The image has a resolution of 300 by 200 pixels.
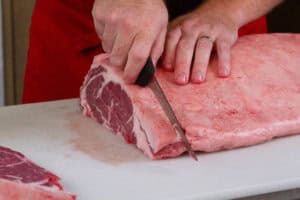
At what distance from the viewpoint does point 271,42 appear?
5.95 feet

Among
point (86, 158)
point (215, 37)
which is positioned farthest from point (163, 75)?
point (86, 158)

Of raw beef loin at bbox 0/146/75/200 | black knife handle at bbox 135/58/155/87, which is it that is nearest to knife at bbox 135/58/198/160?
black knife handle at bbox 135/58/155/87

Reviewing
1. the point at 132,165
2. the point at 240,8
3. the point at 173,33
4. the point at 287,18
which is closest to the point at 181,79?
the point at 173,33

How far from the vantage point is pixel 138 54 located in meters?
1.50

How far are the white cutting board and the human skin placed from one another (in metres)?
0.19

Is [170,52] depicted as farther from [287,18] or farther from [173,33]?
[287,18]

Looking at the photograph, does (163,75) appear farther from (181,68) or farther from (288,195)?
(288,195)

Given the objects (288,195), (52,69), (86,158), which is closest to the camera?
(288,195)

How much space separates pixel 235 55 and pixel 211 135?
0.31m

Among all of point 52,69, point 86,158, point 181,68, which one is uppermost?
point 181,68

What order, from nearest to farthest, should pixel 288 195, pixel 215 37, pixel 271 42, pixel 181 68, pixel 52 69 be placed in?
pixel 288 195 < pixel 181 68 < pixel 215 37 < pixel 271 42 < pixel 52 69

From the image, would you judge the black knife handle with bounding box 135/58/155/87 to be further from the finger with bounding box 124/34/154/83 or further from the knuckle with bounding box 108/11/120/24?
the knuckle with bounding box 108/11/120/24

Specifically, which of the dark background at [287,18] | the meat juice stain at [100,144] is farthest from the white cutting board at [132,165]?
the dark background at [287,18]

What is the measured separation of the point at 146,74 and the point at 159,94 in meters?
0.05
